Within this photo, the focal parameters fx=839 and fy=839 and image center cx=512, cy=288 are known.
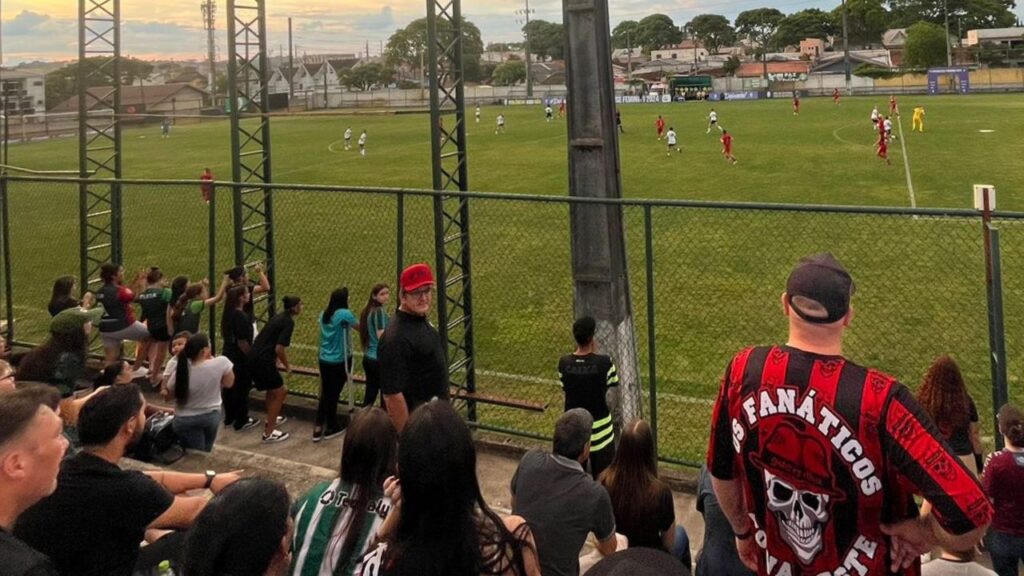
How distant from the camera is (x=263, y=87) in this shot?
11156 millimetres

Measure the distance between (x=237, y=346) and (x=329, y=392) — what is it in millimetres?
1050

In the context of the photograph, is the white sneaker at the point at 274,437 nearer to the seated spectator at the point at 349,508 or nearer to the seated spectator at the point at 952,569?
the seated spectator at the point at 349,508

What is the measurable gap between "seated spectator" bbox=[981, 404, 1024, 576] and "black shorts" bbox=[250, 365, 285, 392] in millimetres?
6008

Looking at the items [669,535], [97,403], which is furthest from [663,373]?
[97,403]

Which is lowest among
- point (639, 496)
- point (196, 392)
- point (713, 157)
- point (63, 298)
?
point (639, 496)

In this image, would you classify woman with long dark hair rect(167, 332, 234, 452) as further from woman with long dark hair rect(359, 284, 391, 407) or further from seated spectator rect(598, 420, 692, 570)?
seated spectator rect(598, 420, 692, 570)

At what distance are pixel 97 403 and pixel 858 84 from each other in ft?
304

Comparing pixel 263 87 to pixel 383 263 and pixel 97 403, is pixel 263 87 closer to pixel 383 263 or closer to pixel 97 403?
pixel 383 263

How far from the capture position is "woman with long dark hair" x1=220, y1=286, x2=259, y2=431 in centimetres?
832

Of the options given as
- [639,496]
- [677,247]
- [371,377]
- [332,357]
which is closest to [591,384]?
[639,496]

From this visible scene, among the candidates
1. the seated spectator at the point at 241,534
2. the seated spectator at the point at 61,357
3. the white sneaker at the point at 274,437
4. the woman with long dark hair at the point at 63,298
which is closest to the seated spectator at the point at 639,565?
the seated spectator at the point at 241,534

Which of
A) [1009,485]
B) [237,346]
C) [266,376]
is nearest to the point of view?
[1009,485]

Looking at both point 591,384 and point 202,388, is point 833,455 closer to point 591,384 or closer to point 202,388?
point 591,384

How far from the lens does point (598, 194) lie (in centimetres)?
720
